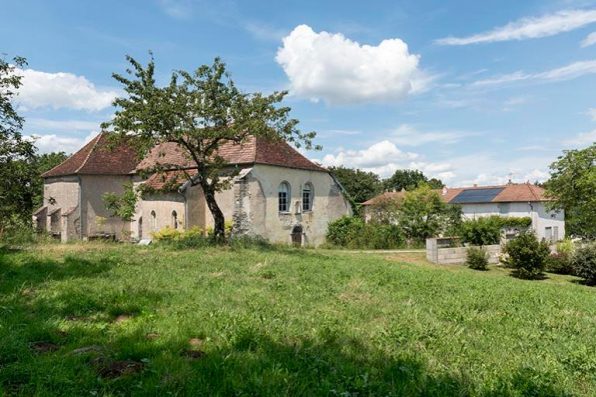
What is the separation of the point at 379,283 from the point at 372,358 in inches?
217

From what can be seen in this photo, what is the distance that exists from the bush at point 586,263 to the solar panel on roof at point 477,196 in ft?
88.2

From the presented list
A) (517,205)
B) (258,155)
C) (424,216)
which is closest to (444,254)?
(424,216)

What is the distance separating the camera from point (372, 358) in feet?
15.6

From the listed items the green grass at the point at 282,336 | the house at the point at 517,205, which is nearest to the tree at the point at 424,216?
the house at the point at 517,205

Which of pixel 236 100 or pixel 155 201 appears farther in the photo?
pixel 155 201

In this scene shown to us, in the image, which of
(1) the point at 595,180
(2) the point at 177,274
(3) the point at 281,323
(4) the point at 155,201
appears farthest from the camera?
(4) the point at 155,201

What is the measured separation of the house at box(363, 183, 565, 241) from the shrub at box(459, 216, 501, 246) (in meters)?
16.7

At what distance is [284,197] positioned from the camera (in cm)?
2692

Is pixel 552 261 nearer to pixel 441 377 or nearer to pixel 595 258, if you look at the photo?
pixel 595 258

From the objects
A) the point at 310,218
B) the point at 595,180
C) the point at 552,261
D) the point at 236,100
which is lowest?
the point at 552,261

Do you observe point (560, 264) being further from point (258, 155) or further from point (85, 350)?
point (85, 350)

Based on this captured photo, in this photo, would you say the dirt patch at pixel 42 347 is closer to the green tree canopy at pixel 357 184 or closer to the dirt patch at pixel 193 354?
the dirt patch at pixel 193 354

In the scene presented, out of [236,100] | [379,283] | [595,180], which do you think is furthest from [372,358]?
[595,180]

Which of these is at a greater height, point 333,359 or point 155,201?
point 155,201
